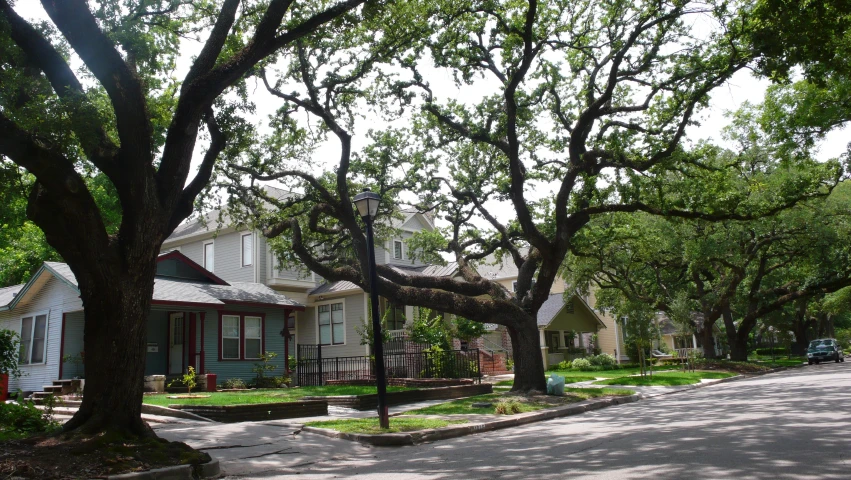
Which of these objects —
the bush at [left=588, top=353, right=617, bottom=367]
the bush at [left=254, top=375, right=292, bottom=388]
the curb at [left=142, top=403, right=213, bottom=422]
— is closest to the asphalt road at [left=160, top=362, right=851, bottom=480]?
the curb at [left=142, top=403, right=213, bottom=422]

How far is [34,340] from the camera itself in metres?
22.8

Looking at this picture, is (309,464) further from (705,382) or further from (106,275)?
(705,382)

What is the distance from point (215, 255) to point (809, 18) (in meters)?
27.8

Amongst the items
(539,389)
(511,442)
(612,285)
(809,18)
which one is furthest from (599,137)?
(612,285)

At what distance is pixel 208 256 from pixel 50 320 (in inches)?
418

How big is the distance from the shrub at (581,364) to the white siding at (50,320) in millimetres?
28527

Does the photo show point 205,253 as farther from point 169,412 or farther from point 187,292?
point 169,412

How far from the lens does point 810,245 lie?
3241 centimetres

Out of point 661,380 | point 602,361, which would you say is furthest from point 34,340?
point 602,361

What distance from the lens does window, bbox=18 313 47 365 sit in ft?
73.4

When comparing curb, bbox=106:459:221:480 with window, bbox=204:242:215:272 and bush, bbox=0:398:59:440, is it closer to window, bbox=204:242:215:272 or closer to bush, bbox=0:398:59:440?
bush, bbox=0:398:59:440

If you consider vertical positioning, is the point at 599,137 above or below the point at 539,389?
above

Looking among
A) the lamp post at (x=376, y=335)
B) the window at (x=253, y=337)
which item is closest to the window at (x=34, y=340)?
the window at (x=253, y=337)

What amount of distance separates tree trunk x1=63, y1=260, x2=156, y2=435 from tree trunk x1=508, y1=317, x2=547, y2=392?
1194cm
